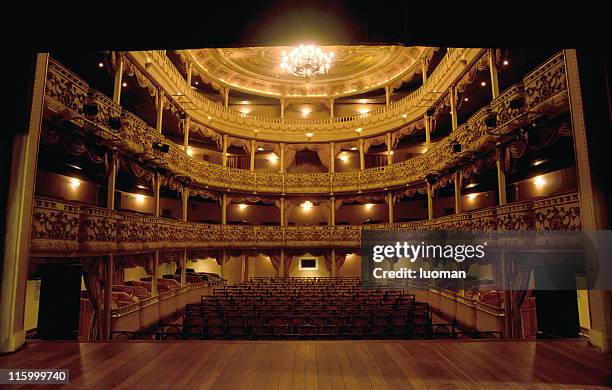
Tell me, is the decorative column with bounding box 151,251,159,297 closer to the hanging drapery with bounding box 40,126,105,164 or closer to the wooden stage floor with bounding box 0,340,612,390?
the hanging drapery with bounding box 40,126,105,164

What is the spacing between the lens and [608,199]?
495 centimetres

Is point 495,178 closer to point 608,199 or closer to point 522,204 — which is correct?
point 522,204

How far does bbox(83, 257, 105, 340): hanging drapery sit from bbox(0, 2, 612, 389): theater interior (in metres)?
0.13

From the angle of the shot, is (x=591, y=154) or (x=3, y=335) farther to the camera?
(x=591, y=154)

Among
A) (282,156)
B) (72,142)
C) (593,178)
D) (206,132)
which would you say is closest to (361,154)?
(282,156)

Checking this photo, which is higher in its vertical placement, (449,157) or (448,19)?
(449,157)

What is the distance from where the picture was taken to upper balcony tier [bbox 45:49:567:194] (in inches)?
320

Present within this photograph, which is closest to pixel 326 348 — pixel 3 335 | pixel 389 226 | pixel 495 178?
pixel 3 335

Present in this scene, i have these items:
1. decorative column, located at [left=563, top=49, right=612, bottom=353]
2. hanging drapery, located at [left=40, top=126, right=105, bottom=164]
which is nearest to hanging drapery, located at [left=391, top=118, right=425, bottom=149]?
decorative column, located at [left=563, top=49, right=612, bottom=353]

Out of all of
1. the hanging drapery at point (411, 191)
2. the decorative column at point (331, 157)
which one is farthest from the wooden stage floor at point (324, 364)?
the decorative column at point (331, 157)

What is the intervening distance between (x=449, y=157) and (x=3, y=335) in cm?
1482

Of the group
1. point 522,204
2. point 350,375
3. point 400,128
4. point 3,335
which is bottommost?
point 350,375

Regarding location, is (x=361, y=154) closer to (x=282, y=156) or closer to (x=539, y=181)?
(x=282, y=156)

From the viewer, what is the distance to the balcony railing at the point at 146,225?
24.4ft
